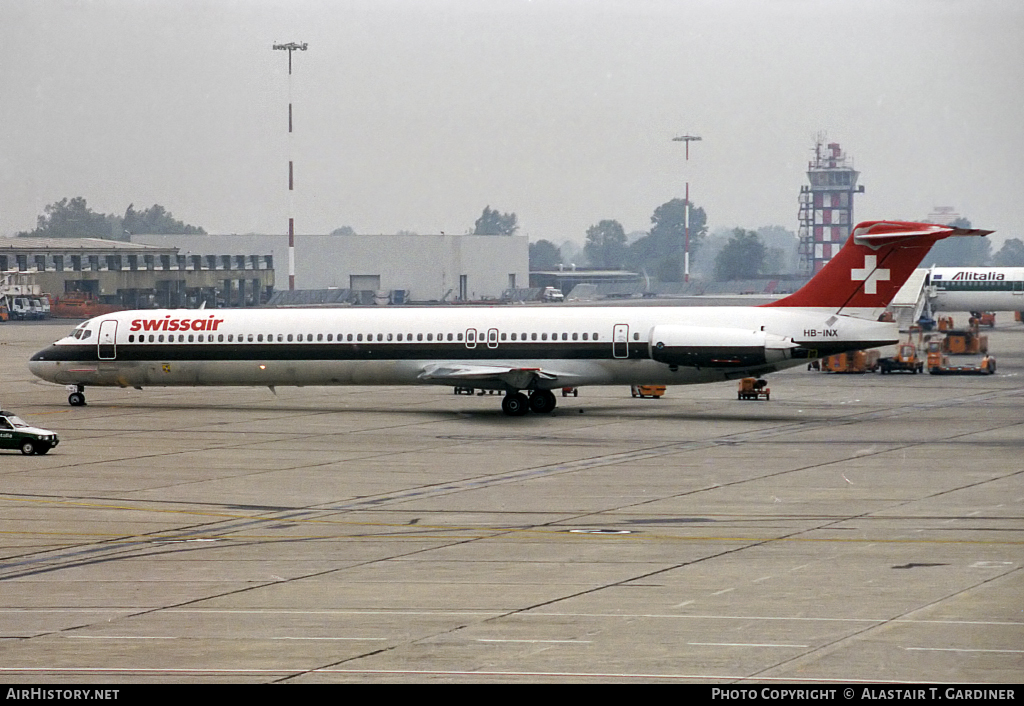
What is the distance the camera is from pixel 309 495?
30.7 m

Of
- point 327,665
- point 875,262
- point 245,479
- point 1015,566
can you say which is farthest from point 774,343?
point 327,665

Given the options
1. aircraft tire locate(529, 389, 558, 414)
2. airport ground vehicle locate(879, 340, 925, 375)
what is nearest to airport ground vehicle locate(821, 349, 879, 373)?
airport ground vehicle locate(879, 340, 925, 375)

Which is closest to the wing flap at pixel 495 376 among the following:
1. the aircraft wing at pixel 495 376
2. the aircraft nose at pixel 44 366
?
the aircraft wing at pixel 495 376

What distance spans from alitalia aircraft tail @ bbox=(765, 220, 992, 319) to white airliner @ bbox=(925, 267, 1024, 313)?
207ft

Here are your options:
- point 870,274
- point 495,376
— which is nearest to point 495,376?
point 495,376

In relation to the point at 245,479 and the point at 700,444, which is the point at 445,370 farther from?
the point at 245,479

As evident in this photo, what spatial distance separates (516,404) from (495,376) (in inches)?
59.4

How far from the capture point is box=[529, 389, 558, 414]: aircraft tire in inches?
1928

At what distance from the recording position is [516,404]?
158 feet

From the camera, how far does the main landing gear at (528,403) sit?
48.2 m

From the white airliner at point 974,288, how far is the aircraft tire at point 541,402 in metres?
65.5

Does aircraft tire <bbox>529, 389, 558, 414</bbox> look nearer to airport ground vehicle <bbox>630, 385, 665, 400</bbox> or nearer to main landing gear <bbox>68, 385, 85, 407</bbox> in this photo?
airport ground vehicle <bbox>630, 385, 665, 400</bbox>

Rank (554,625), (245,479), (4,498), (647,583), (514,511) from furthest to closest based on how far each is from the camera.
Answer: (245,479), (4,498), (514,511), (647,583), (554,625)

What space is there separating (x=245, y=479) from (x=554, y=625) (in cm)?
1695
